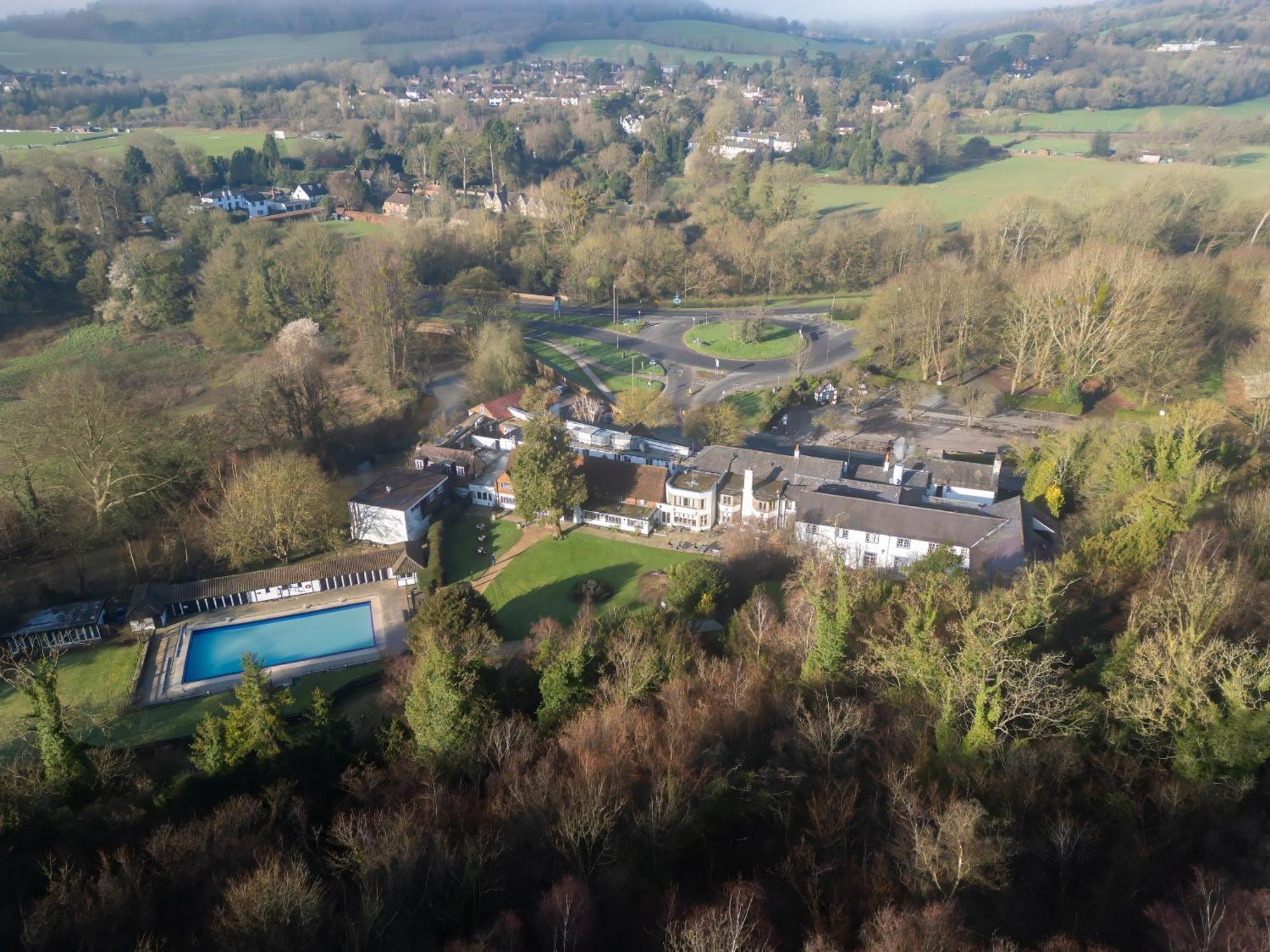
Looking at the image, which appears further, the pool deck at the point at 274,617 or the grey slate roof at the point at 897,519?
the grey slate roof at the point at 897,519

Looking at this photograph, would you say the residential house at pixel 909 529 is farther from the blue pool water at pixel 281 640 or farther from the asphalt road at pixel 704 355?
the blue pool water at pixel 281 640

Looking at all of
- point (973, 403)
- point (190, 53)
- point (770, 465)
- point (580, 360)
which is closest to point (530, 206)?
point (580, 360)

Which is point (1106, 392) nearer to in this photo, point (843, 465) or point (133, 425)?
point (843, 465)

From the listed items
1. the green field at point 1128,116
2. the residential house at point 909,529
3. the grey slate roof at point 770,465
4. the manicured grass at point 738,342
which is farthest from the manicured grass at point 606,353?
the green field at point 1128,116

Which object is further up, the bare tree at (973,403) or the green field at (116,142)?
the green field at (116,142)

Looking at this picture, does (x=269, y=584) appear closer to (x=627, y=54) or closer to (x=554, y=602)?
(x=554, y=602)

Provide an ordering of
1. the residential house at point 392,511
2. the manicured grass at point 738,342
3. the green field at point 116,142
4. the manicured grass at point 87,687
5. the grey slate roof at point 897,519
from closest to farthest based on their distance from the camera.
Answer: the manicured grass at point 87,687 → the grey slate roof at point 897,519 → the residential house at point 392,511 → the manicured grass at point 738,342 → the green field at point 116,142

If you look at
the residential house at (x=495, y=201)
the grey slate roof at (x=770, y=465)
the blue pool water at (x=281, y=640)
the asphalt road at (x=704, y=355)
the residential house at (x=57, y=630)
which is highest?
the residential house at (x=495, y=201)
